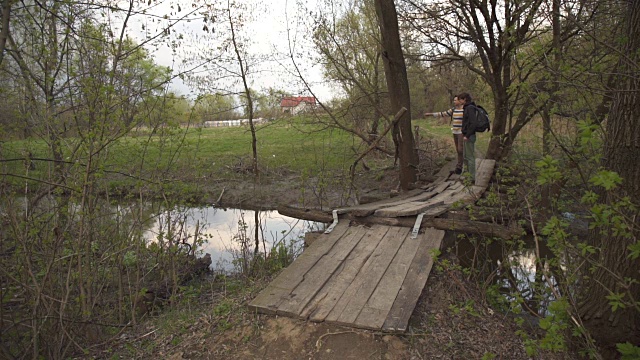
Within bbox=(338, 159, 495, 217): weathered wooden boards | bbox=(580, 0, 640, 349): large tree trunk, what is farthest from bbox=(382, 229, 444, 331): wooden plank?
bbox=(580, 0, 640, 349): large tree trunk

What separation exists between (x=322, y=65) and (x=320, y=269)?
8939 mm

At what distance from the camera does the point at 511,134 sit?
10.9 meters

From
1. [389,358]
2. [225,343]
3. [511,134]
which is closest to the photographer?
[389,358]

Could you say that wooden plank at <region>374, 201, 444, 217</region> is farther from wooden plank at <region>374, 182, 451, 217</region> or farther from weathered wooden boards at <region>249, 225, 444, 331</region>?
weathered wooden boards at <region>249, 225, 444, 331</region>

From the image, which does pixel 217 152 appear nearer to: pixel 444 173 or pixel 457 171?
pixel 444 173

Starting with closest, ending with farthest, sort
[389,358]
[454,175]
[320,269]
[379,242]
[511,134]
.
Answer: [389,358], [320,269], [379,242], [454,175], [511,134]

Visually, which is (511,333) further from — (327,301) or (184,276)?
(184,276)

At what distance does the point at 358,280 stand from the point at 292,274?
0.69 m

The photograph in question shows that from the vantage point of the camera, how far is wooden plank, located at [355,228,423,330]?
3988 millimetres

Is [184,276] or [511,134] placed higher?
[511,134]

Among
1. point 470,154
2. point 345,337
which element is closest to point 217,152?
point 470,154

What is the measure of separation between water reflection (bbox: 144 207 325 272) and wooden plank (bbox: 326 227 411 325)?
7.68 feet

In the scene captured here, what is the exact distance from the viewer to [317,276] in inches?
188

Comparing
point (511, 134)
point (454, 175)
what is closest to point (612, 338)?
point (454, 175)
